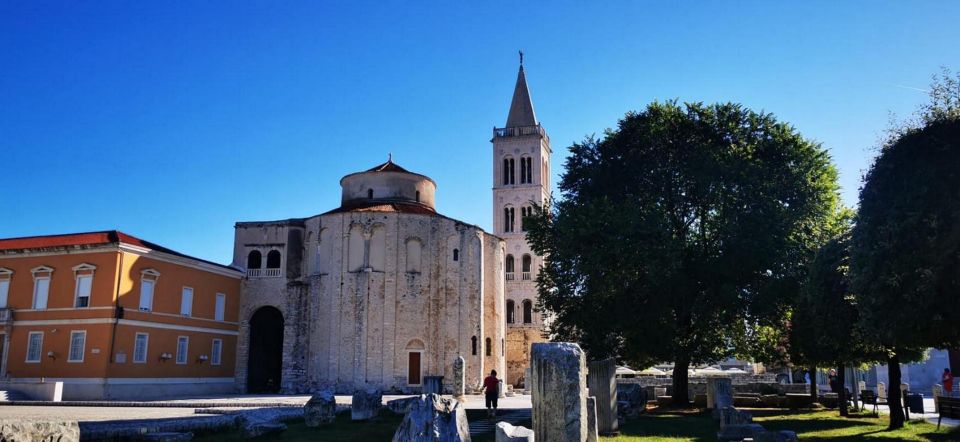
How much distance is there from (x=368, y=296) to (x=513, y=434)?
98.1 ft

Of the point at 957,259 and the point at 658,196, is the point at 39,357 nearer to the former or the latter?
the point at 658,196

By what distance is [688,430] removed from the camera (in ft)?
54.2

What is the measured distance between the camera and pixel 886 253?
13.3 m

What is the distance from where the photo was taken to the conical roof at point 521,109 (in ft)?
210

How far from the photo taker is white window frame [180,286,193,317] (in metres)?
34.6

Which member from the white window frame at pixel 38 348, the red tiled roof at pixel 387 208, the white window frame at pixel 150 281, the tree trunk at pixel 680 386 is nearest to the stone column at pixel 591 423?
the tree trunk at pixel 680 386

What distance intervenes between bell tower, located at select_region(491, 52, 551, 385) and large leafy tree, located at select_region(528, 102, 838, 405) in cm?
3159

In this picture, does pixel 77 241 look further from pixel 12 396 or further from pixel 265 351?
pixel 265 351

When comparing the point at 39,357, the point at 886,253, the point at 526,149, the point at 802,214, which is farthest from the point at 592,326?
the point at 526,149

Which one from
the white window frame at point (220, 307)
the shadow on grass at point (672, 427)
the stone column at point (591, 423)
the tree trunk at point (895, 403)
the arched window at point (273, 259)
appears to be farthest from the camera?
the arched window at point (273, 259)

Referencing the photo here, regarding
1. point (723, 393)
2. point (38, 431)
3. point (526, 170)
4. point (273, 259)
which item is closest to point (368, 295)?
point (273, 259)

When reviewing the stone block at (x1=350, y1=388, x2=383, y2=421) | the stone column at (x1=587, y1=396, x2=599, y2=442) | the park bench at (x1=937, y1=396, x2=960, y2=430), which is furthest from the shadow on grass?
the stone block at (x1=350, y1=388, x2=383, y2=421)

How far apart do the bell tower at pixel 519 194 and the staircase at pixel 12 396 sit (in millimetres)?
34688

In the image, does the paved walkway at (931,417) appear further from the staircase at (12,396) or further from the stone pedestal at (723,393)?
the staircase at (12,396)
